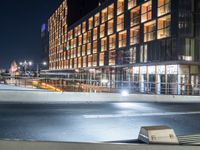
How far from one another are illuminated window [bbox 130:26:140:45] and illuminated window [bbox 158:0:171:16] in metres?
5.75

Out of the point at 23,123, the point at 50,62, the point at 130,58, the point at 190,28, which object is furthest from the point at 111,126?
the point at 50,62

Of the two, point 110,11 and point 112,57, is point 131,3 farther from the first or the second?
point 112,57

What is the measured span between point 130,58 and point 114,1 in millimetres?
11506

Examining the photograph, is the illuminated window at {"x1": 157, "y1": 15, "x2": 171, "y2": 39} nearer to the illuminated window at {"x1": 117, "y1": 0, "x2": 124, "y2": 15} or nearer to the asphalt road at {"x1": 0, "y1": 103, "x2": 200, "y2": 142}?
the illuminated window at {"x1": 117, "y1": 0, "x2": 124, "y2": 15}

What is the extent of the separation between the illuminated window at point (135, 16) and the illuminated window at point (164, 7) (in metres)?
5.47

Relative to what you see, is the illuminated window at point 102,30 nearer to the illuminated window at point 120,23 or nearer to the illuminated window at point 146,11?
the illuminated window at point 120,23

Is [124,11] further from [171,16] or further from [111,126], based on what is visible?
[111,126]

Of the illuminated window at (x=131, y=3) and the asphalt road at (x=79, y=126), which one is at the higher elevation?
the illuminated window at (x=131, y=3)

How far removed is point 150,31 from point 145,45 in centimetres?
195

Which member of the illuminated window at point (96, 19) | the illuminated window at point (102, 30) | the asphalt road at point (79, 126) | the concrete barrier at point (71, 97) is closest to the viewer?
the asphalt road at point (79, 126)

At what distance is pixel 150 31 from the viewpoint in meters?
40.3

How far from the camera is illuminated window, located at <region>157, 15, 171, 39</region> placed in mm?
36062

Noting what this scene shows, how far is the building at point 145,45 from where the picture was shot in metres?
34.8

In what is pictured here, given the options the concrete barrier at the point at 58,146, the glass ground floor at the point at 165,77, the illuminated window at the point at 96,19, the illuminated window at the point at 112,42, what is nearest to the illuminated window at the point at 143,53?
the glass ground floor at the point at 165,77
